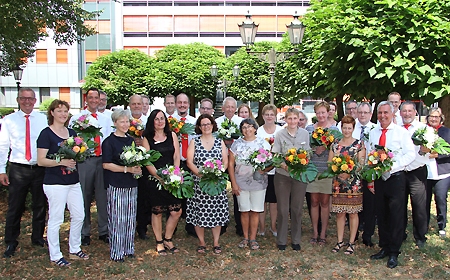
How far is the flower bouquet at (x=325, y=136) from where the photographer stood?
5.94 meters

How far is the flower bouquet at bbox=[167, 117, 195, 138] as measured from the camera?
6.36 m

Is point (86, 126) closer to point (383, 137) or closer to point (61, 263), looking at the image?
point (61, 263)

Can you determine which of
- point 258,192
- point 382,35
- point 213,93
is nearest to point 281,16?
point 213,93

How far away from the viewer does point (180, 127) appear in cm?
638

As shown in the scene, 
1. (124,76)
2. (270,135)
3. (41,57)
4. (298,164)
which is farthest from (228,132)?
(41,57)

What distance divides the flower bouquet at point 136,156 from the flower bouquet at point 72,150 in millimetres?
482

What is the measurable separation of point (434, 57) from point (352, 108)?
221 centimetres

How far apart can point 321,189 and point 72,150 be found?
3590 mm

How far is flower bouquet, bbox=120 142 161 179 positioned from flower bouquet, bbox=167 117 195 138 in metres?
1.02

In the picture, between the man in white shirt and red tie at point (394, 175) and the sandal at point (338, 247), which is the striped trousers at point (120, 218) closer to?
the sandal at point (338, 247)

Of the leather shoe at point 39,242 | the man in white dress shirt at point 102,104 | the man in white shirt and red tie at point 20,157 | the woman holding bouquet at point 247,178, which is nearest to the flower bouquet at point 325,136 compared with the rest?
the woman holding bouquet at point 247,178

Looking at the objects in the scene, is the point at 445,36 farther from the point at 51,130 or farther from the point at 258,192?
the point at 51,130

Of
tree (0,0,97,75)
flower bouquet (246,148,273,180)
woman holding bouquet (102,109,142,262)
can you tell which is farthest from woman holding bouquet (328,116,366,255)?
tree (0,0,97,75)

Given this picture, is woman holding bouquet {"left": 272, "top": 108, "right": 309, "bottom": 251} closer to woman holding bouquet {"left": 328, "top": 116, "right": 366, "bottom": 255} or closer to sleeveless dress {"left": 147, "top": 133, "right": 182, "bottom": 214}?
woman holding bouquet {"left": 328, "top": 116, "right": 366, "bottom": 255}
